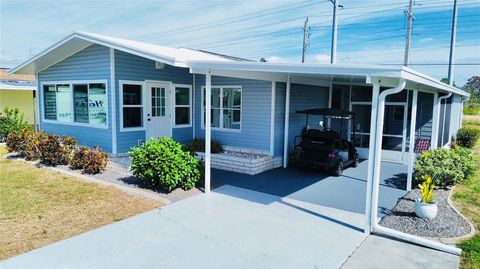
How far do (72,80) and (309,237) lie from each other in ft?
31.0

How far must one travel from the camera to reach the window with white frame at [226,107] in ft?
34.0

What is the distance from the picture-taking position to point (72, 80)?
1089 cm

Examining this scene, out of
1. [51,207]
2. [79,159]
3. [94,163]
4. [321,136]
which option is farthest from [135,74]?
[321,136]

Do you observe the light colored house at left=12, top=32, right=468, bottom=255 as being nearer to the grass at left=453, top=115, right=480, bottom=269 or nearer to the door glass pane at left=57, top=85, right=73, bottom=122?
the door glass pane at left=57, top=85, right=73, bottom=122

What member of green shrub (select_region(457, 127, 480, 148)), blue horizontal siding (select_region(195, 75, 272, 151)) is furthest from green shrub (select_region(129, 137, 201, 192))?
green shrub (select_region(457, 127, 480, 148))

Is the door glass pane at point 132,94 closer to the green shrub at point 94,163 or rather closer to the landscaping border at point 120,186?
the green shrub at point 94,163

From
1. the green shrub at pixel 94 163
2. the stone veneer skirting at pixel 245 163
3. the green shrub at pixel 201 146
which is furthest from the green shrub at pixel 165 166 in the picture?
the green shrub at pixel 201 146

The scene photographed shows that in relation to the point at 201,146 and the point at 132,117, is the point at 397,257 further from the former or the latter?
the point at 132,117

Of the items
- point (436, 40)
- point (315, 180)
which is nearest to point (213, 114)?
point (315, 180)

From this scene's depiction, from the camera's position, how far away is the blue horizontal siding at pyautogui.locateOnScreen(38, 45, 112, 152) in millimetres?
9773

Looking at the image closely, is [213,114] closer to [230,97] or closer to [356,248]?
[230,97]

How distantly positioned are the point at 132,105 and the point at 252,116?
11.9 ft

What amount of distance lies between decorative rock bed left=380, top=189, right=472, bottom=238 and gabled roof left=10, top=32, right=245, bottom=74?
4980mm

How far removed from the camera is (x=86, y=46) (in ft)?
33.4
